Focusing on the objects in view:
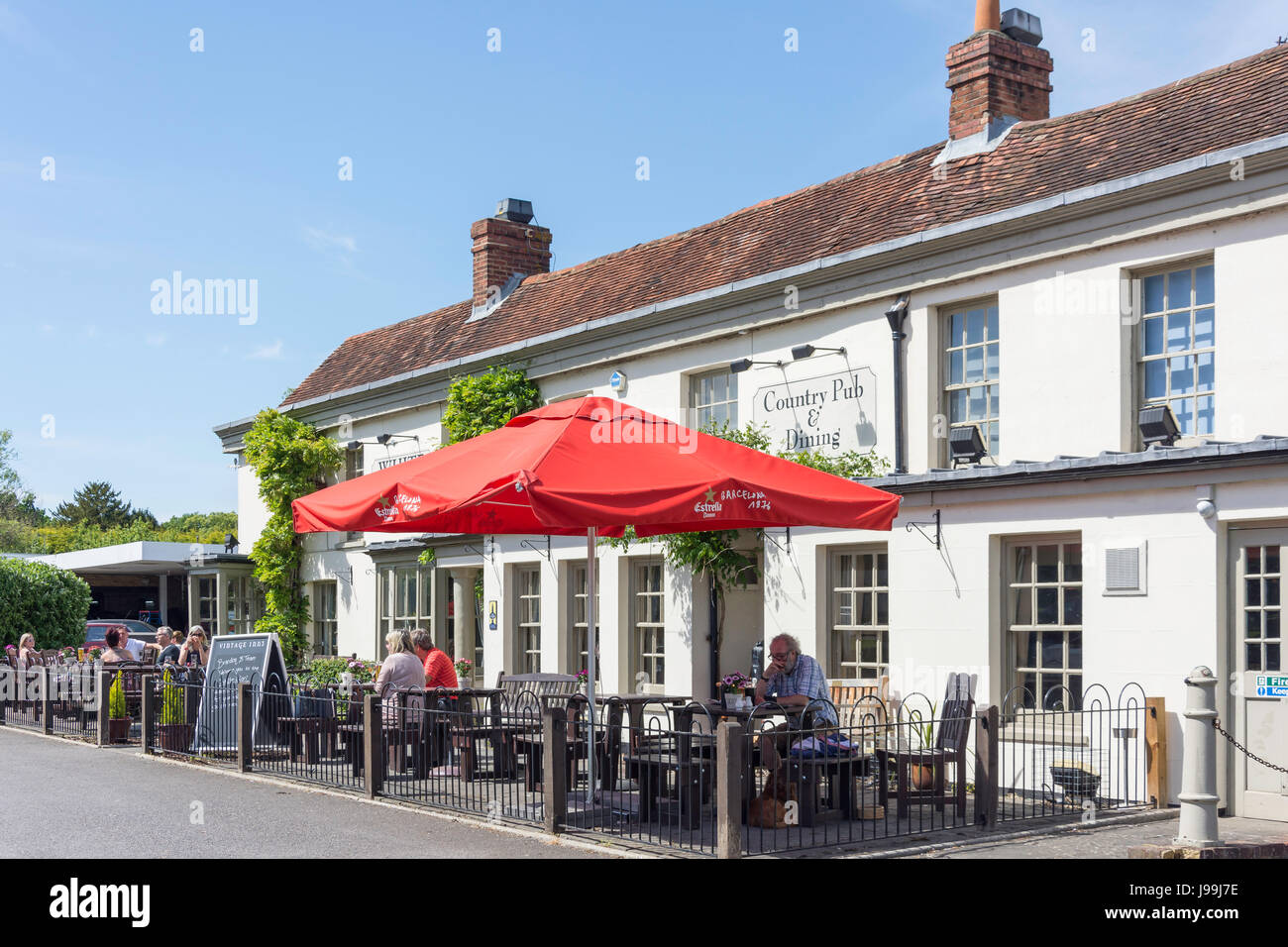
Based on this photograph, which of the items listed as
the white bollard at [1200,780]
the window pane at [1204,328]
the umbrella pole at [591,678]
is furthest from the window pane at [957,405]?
the white bollard at [1200,780]

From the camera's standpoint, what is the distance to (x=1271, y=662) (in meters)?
11.2

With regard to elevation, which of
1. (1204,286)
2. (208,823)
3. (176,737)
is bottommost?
(176,737)

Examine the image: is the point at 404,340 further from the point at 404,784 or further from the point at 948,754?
the point at 948,754

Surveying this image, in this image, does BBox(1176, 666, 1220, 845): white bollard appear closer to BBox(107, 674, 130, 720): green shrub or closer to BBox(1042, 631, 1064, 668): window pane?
BBox(1042, 631, 1064, 668): window pane

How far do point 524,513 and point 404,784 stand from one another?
2.60 m

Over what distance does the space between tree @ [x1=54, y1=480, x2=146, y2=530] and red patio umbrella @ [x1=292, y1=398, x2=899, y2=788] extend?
91.5 m

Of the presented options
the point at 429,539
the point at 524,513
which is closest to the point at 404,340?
the point at 429,539

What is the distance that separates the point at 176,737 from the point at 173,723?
16 centimetres

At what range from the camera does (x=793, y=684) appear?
10633mm

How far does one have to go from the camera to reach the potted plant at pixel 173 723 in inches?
613

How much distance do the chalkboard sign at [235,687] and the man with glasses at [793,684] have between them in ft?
18.3

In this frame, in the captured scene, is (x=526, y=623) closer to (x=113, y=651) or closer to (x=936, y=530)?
(x=113, y=651)

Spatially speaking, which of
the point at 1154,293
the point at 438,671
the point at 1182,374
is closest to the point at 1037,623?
the point at 1182,374

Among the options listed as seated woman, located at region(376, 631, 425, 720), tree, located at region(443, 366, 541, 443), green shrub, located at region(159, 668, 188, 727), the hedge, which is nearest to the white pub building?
tree, located at region(443, 366, 541, 443)
